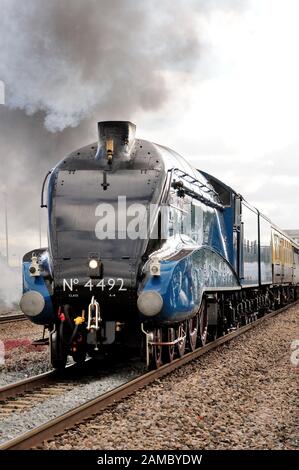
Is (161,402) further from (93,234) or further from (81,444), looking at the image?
(93,234)

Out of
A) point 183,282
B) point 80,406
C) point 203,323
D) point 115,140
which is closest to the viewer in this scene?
point 80,406

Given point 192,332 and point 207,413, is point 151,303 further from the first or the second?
point 192,332

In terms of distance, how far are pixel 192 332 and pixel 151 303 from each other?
2.89 metres

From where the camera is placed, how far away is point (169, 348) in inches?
436

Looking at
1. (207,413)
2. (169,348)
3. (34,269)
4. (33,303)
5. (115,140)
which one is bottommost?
(207,413)

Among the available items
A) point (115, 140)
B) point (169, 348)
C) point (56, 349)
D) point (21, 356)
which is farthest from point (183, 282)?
point (21, 356)

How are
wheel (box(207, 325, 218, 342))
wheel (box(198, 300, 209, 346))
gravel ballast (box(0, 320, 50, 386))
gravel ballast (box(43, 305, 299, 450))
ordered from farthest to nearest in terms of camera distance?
wheel (box(207, 325, 218, 342))
wheel (box(198, 300, 209, 346))
gravel ballast (box(0, 320, 50, 386))
gravel ballast (box(43, 305, 299, 450))

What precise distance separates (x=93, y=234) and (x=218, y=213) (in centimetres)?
532

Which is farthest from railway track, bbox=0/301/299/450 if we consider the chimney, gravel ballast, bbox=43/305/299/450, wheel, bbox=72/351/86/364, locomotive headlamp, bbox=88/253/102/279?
the chimney

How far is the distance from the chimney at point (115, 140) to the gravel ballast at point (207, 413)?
11.1ft

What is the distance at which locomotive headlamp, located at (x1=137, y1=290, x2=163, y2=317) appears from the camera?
31.3ft

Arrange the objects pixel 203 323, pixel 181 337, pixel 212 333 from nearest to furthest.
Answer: pixel 181 337 → pixel 203 323 → pixel 212 333

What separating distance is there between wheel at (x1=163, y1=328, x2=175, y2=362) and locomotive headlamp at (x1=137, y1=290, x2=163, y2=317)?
1.17 m

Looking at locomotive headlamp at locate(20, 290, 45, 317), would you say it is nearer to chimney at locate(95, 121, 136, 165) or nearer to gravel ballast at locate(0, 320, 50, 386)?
gravel ballast at locate(0, 320, 50, 386)
